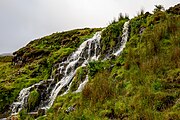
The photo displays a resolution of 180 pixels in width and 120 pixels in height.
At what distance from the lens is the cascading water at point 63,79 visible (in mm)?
16156

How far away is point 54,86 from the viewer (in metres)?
17.5

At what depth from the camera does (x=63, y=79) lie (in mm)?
17188

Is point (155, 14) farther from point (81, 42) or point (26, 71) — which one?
point (26, 71)

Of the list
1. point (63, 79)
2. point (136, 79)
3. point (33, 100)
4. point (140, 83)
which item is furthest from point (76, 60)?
point (140, 83)

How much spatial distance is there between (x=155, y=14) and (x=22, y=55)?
52.1 ft

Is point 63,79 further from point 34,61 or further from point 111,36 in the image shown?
point 34,61

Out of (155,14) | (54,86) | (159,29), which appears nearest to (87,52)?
(54,86)

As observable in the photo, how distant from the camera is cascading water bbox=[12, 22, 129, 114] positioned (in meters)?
16.2

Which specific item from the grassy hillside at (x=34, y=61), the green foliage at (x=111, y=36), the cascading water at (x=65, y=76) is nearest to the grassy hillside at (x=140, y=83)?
the green foliage at (x=111, y=36)

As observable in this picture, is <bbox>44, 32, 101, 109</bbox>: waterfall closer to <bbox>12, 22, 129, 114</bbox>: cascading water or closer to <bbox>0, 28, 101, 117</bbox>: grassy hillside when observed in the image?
<bbox>12, 22, 129, 114</bbox>: cascading water

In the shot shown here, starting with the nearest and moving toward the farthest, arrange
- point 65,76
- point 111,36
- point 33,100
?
point 33,100 < point 65,76 < point 111,36

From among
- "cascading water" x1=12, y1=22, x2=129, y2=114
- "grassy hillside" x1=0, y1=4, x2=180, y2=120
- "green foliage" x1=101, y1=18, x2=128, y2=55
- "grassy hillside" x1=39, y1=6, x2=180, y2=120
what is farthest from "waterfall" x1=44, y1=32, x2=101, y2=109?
"grassy hillside" x1=39, y1=6, x2=180, y2=120

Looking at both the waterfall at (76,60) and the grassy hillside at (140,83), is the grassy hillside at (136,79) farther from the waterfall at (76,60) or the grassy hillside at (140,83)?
the waterfall at (76,60)

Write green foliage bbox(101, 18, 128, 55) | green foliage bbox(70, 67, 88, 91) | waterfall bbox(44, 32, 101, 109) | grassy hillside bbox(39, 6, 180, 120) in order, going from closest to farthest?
grassy hillside bbox(39, 6, 180, 120)
green foliage bbox(70, 67, 88, 91)
waterfall bbox(44, 32, 101, 109)
green foliage bbox(101, 18, 128, 55)
